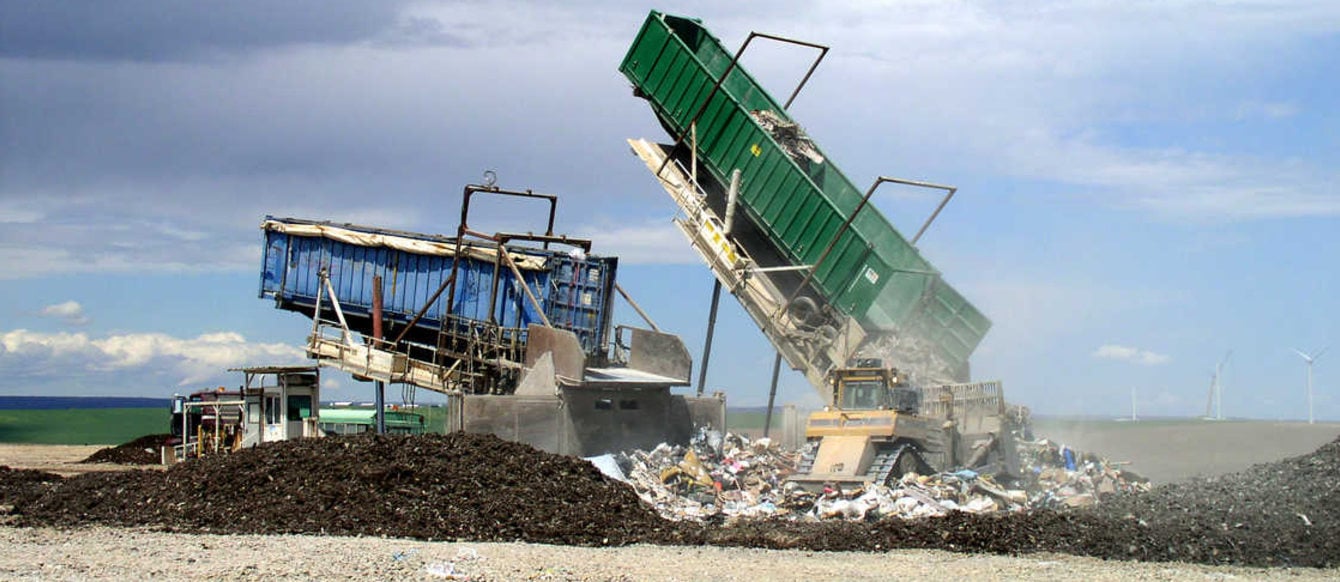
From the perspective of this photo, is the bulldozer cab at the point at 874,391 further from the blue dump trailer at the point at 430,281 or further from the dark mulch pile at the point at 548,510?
the blue dump trailer at the point at 430,281

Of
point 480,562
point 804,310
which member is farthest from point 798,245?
point 480,562

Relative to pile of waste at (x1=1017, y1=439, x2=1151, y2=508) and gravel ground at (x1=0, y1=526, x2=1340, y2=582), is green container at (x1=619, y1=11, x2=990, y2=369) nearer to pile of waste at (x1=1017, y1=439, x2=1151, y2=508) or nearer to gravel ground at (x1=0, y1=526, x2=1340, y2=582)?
pile of waste at (x1=1017, y1=439, x2=1151, y2=508)

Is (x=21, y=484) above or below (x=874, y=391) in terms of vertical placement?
below

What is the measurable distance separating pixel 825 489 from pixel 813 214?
489cm

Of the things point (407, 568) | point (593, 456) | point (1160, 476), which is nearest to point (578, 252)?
point (593, 456)

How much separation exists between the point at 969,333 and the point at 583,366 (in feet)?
18.2

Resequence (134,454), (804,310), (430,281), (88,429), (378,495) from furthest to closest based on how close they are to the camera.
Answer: (88,429), (134,454), (430,281), (804,310), (378,495)

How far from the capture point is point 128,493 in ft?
41.6

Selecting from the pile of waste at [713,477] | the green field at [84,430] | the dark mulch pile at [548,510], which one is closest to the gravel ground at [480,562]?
the dark mulch pile at [548,510]

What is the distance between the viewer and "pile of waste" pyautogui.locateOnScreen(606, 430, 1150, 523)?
13.5m

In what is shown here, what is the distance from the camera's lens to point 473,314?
19328mm

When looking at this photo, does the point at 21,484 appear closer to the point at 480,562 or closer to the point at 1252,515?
the point at 480,562

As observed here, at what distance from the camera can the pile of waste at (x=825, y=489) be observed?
13.5 metres

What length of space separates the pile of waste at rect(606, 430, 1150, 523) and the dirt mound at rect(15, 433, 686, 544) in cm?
164
